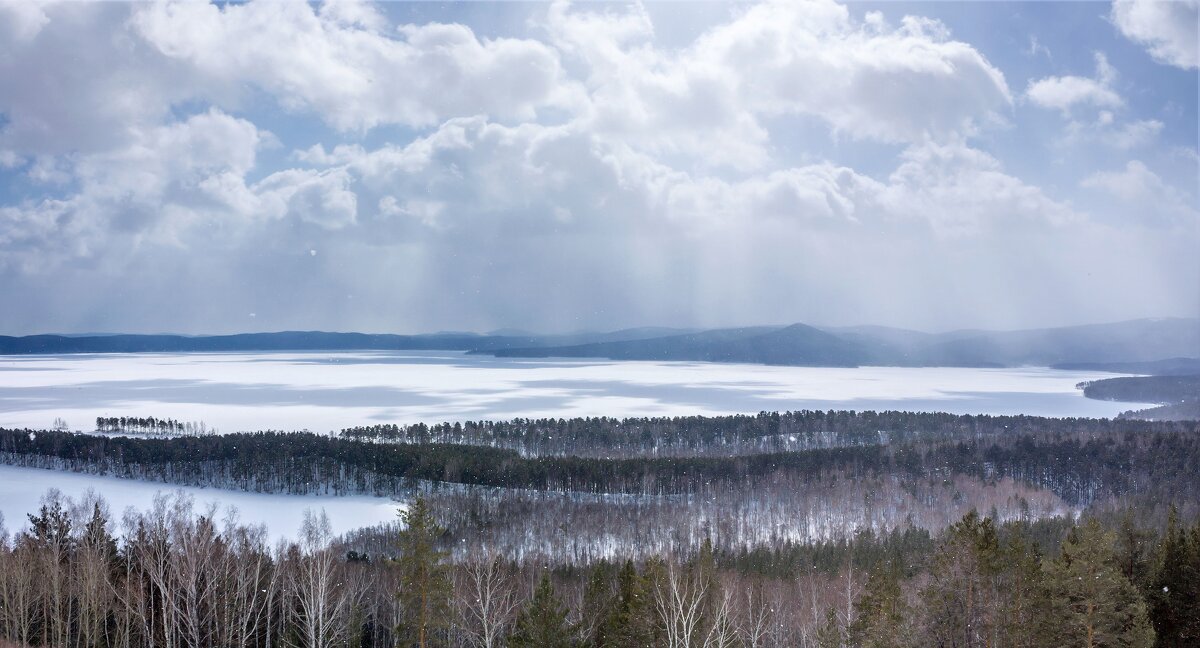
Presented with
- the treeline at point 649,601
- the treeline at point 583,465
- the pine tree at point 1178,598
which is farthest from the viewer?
the treeline at point 583,465

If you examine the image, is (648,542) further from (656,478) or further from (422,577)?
(422,577)

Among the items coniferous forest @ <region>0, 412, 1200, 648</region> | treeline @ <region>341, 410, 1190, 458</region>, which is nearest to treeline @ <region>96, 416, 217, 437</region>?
coniferous forest @ <region>0, 412, 1200, 648</region>

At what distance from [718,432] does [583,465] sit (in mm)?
44981

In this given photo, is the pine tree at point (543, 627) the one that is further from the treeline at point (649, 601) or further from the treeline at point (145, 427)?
the treeline at point (145, 427)

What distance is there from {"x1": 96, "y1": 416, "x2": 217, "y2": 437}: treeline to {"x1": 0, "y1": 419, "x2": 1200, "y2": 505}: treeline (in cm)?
1853

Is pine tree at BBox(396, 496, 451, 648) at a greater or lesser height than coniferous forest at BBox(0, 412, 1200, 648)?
greater

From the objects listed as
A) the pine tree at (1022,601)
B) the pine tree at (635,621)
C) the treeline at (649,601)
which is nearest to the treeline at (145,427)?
the treeline at (649,601)

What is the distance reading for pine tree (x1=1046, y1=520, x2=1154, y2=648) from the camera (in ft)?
52.0

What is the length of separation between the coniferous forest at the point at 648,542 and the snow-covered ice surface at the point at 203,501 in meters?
3.05

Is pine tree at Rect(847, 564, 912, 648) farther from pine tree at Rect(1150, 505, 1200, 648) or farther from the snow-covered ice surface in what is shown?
the snow-covered ice surface

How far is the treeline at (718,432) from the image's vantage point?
113 meters

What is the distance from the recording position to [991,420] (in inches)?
5290

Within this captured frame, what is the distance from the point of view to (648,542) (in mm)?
60125

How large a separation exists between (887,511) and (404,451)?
180 feet
